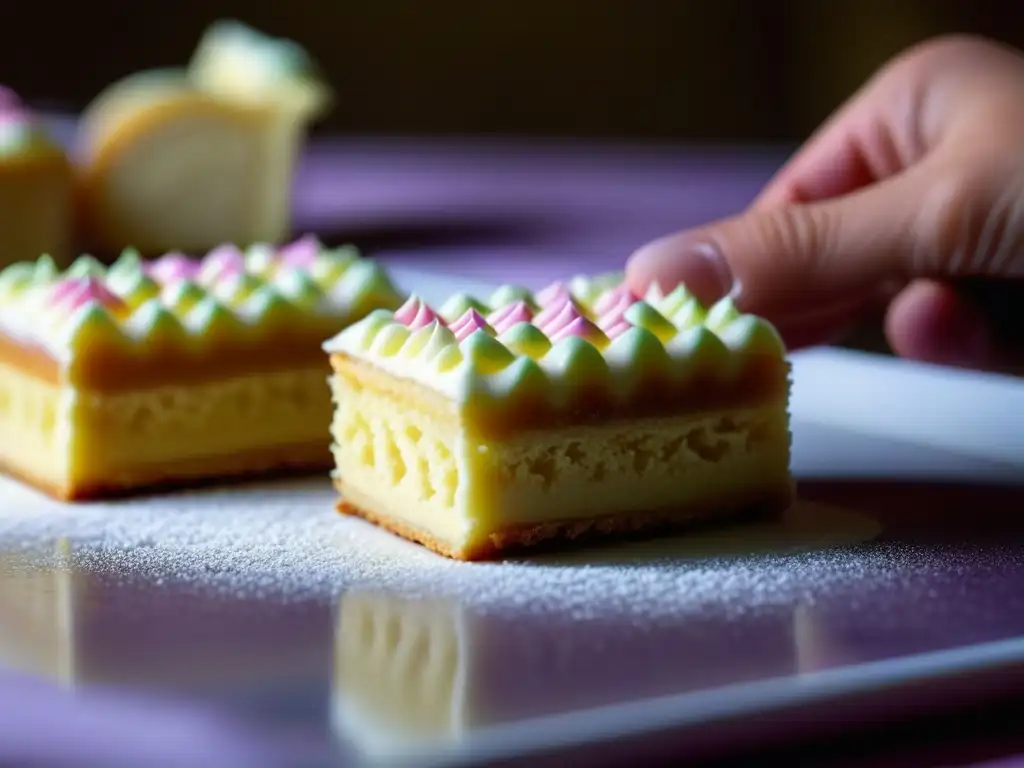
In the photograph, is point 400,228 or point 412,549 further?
point 400,228

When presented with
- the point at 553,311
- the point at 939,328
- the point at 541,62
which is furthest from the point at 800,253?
the point at 541,62

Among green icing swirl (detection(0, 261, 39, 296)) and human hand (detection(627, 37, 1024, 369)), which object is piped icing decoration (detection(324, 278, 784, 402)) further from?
green icing swirl (detection(0, 261, 39, 296))

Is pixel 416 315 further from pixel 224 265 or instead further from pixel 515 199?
pixel 515 199

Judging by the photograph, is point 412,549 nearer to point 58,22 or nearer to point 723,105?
point 58,22

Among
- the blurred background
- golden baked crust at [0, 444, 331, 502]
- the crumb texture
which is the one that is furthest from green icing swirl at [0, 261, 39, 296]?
the blurred background

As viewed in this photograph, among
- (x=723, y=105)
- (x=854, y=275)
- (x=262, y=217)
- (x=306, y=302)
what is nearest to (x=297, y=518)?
(x=306, y=302)

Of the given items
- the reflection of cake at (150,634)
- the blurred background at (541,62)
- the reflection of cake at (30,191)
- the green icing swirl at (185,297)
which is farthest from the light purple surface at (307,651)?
the blurred background at (541,62)
